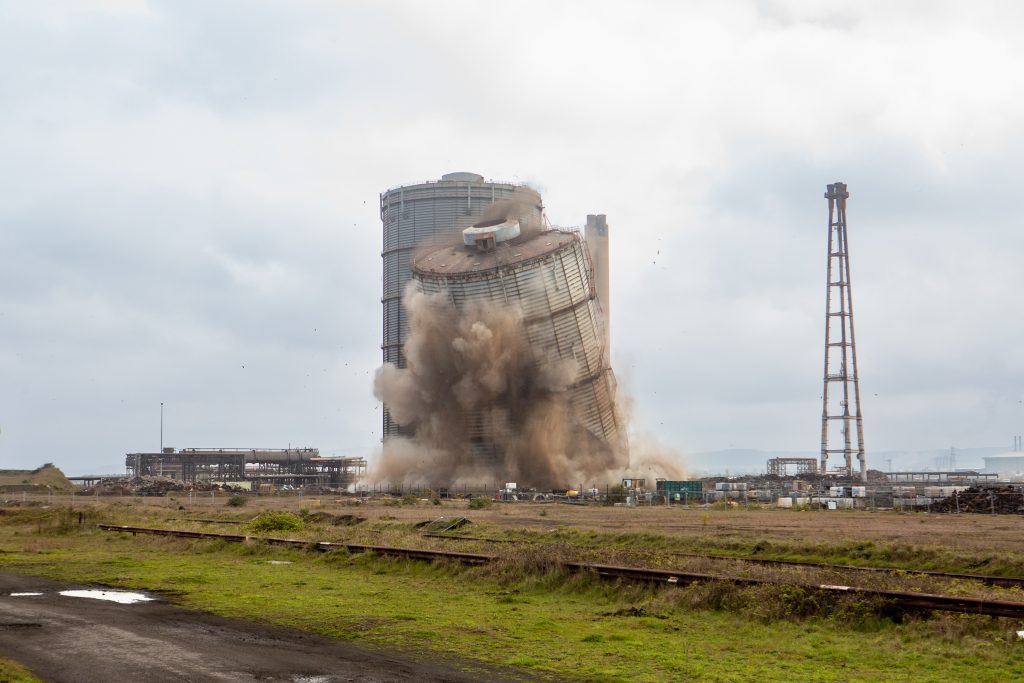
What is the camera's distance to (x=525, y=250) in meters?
90.9

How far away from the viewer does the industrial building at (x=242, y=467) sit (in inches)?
5709

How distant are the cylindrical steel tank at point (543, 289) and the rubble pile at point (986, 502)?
119 ft

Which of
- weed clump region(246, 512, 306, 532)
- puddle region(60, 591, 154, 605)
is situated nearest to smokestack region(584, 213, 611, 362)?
weed clump region(246, 512, 306, 532)

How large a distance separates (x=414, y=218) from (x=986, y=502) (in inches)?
2874

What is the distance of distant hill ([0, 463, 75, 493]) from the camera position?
11843 centimetres

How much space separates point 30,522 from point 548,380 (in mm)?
48856

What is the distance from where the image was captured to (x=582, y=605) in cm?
→ 2195

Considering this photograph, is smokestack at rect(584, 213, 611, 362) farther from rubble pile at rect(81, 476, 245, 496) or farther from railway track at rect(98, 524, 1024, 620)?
railway track at rect(98, 524, 1024, 620)

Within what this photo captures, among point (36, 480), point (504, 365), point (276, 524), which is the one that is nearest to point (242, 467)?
point (36, 480)

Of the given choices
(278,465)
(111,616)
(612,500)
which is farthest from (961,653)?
(278,465)

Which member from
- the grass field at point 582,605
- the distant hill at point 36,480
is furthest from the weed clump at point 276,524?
the distant hill at point 36,480

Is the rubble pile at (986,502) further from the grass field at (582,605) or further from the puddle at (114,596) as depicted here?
the puddle at (114,596)

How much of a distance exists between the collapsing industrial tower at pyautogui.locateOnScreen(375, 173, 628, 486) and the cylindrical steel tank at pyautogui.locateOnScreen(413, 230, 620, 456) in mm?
106

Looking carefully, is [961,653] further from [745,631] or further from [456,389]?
[456,389]
